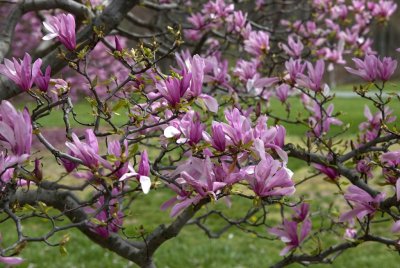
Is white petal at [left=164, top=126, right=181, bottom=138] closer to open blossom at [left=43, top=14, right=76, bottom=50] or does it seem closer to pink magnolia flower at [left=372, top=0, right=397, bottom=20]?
open blossom at [left=43, top=14, right=76, bottom=50]

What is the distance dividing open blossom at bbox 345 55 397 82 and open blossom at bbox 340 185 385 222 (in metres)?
0.59

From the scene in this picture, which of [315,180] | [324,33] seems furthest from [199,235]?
[315,180]

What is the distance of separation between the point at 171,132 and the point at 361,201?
90 cm

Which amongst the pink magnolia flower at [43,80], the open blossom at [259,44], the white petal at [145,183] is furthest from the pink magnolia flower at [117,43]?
the open blossom at [259,44]

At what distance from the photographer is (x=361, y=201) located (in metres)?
2.37

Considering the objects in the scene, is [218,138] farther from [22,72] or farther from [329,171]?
[329,171]

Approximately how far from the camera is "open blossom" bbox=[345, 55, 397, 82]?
8.58 ft

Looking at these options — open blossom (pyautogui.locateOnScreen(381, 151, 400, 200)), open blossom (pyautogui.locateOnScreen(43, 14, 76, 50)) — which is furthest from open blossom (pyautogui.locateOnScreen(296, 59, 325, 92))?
open blossom (pyautogui.locateOnScreen(43, 14, 76, 50))

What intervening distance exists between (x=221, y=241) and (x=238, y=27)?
3.94m

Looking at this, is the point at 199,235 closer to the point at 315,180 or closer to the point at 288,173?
the point at 315,180

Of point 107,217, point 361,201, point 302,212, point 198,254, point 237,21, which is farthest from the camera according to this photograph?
point 198,254

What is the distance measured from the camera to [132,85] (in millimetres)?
2652

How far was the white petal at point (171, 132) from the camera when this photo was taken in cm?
208

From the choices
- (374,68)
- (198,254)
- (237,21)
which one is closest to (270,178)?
(374,68)
